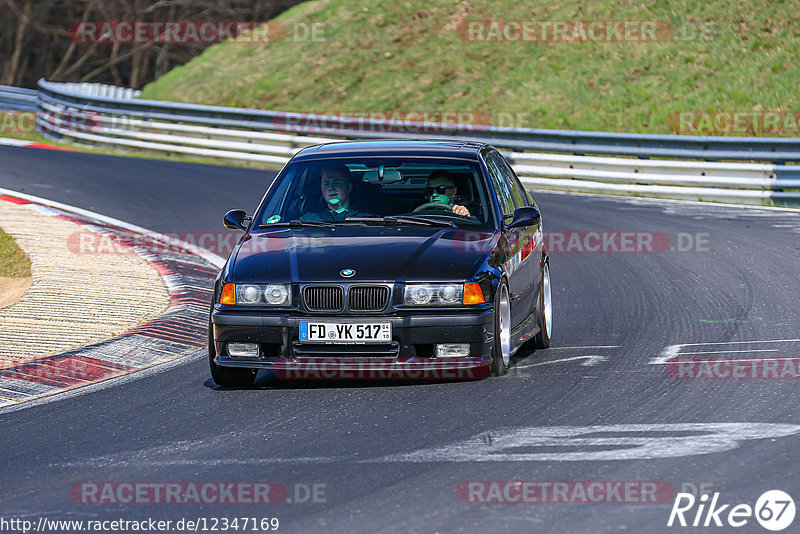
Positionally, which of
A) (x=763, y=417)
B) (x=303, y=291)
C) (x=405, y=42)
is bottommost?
(x=763, y=417)

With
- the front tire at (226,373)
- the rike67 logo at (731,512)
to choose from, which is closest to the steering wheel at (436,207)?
the front tire at (226,373)

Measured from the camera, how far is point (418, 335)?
766cm

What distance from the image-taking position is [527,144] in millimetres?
22938

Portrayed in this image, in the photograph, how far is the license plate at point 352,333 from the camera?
25.1 ft

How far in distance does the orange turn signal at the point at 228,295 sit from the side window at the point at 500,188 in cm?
221

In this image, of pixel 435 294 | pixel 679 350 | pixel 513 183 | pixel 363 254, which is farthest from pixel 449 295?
pixel 513 183

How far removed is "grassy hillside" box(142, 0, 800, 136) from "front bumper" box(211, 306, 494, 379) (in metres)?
20.1

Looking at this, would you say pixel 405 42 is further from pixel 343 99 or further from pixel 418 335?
pixel 418 335

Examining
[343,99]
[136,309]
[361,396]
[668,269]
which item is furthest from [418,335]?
[343,99]

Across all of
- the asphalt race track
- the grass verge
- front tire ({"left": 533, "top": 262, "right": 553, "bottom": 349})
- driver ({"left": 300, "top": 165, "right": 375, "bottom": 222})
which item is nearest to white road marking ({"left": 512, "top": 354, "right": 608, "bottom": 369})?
the asphalt race track

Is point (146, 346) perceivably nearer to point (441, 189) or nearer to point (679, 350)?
point (441, 189)

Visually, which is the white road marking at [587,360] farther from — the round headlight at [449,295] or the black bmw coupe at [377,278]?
the round headlight at [449,295]

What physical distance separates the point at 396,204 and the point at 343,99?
24.8 meters

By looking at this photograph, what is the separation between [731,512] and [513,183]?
533cm
